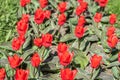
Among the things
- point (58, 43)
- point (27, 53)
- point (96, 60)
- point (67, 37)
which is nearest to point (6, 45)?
point (27, 53)

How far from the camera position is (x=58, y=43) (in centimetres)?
Answer: 650

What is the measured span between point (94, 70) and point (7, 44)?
4.92ft

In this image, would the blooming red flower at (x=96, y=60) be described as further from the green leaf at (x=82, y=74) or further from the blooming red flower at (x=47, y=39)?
the blooming red flower at (x=47, y=39)

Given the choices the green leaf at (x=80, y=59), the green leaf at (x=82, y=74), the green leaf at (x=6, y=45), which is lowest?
the green leaf at (x=82, y=74)

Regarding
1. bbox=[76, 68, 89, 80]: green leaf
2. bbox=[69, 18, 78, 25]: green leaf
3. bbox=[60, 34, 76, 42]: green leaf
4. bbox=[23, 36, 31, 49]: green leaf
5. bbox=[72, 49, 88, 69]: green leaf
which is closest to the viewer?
bbox=[76, 68, 89, 80]: green leaf

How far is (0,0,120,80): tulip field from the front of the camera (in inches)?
199

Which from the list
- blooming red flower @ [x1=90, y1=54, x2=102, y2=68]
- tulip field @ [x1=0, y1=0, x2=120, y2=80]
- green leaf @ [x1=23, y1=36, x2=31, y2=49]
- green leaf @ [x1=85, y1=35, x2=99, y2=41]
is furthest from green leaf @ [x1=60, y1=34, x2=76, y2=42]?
blooming red flower @ [x1=90, y1=54, x2=102, y2=68]

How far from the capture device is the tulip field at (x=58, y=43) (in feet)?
16.6

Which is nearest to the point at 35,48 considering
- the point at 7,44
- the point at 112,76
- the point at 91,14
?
the point at 7,44

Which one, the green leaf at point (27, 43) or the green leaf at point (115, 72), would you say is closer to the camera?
the green leaf at point (115, 72)

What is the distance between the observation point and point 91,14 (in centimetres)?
735

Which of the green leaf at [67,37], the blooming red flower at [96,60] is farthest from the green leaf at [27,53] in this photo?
the blooming red flower at [96,60]

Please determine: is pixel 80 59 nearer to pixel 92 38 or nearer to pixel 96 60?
pixel 92 38

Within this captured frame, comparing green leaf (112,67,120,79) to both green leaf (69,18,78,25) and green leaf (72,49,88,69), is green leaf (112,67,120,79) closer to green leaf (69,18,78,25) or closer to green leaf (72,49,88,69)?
green leaf (72,49,88,69)
